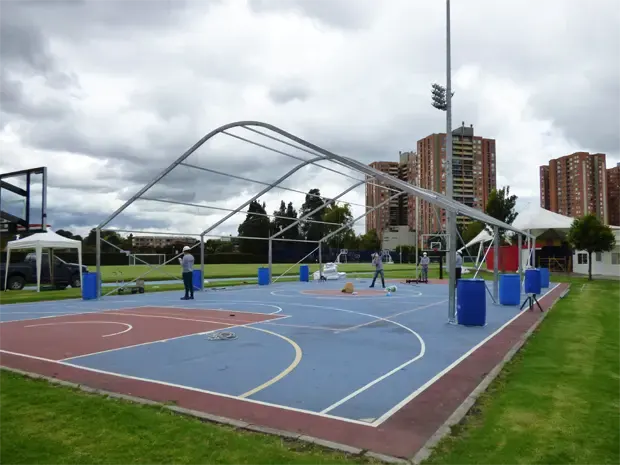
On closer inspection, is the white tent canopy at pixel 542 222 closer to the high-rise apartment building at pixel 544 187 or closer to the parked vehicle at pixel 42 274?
the parked vehicle at pixel 42 274

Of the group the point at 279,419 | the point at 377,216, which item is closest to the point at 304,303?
the point at 279,419

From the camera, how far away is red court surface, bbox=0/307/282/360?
9469mm

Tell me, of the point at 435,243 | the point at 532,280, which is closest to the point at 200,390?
the point at 532,280

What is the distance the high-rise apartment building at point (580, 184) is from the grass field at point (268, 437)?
90.5 meters

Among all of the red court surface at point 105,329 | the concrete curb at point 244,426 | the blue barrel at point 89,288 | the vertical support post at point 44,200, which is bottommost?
the red court surface at point 105,329

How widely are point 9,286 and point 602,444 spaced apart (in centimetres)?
2565

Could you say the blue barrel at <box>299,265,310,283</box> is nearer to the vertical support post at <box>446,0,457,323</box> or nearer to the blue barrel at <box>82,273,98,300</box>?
the blue barrel at <box>82,273,98,300</box>

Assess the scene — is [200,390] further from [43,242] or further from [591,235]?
[591,235]

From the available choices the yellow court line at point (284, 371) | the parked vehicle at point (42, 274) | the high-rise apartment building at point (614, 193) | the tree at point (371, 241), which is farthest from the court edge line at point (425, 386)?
the high-rise apartment building at point (614, 193)

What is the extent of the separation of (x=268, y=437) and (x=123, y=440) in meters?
1.36

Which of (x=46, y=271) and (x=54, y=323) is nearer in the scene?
(x=54, y=323)

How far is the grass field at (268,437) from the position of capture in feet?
13.9

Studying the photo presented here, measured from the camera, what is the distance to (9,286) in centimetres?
2361

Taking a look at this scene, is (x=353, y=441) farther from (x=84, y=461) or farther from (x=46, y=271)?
(x=46, y=271)
